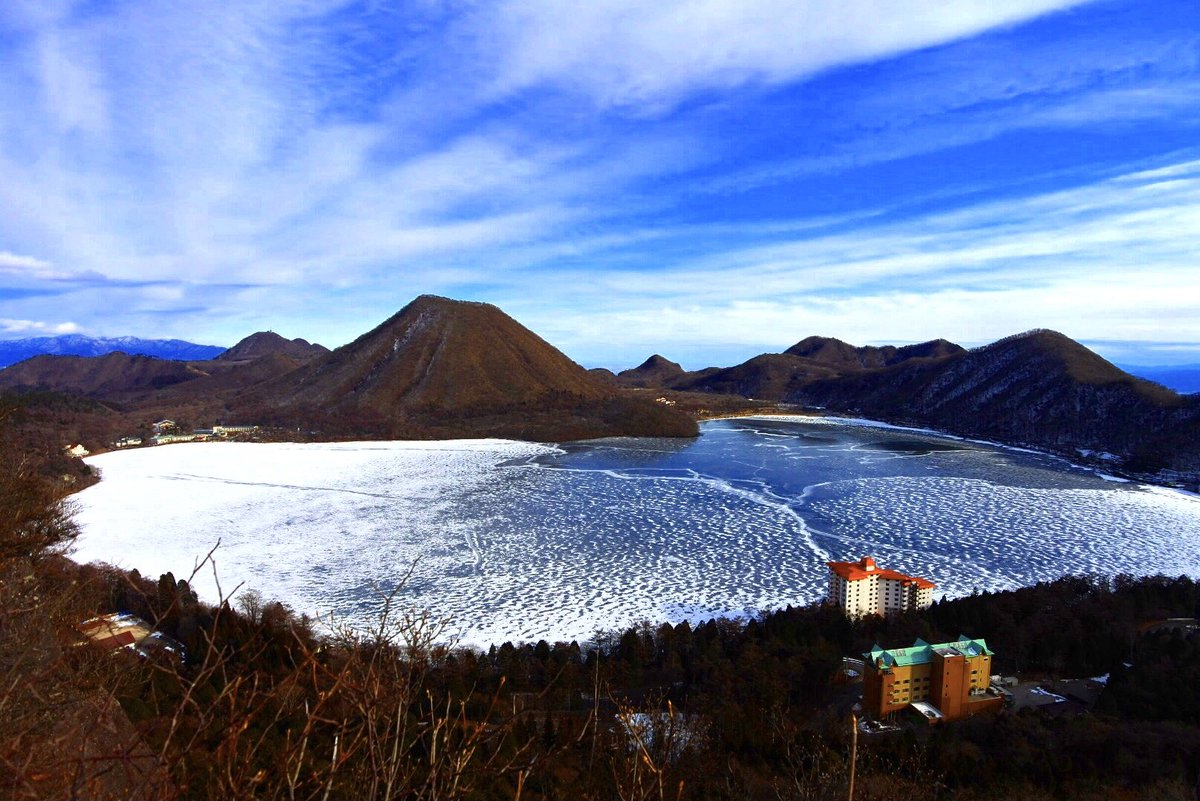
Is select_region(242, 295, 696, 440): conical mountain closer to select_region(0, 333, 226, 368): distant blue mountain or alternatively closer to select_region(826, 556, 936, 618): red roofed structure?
select_region(826, 556, 936, 618): red roofed structure

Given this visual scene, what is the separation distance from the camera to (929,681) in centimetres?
894

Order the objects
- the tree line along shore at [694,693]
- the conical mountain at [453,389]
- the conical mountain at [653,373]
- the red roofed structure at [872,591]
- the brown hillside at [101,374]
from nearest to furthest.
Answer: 1. the tree line along shore at [694,693]
2. the red roofed structure at [872,591]
3. the conical mountain at [453,389]
4. the brown hillside at [101,374]
5. the conical mountain at [653,373]

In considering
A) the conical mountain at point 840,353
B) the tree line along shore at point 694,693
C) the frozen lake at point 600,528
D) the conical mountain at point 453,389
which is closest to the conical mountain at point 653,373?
the conical mountain at point 840,353

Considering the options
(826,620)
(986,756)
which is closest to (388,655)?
(986,756)

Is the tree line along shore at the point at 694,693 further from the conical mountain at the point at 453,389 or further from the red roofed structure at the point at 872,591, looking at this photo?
the conical mountain at the point at 453,389

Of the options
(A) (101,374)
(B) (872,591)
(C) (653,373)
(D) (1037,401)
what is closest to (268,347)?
(A) (101,374)

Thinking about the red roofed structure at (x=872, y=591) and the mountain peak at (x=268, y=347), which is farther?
the mountain peak at (x=268, y=347)

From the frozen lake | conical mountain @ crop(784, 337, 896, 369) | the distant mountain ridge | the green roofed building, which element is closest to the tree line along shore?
the green roofed building

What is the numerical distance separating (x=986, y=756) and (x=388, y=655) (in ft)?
24.0

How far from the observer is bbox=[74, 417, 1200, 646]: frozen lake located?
13.4 metres

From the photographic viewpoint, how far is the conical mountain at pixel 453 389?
143ft

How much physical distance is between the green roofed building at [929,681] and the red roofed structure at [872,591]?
9.69 ft

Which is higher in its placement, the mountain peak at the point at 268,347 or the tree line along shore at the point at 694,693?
the mountain peak at the point at 268,347

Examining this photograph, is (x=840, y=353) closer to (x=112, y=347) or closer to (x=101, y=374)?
(x=101, y=374)
